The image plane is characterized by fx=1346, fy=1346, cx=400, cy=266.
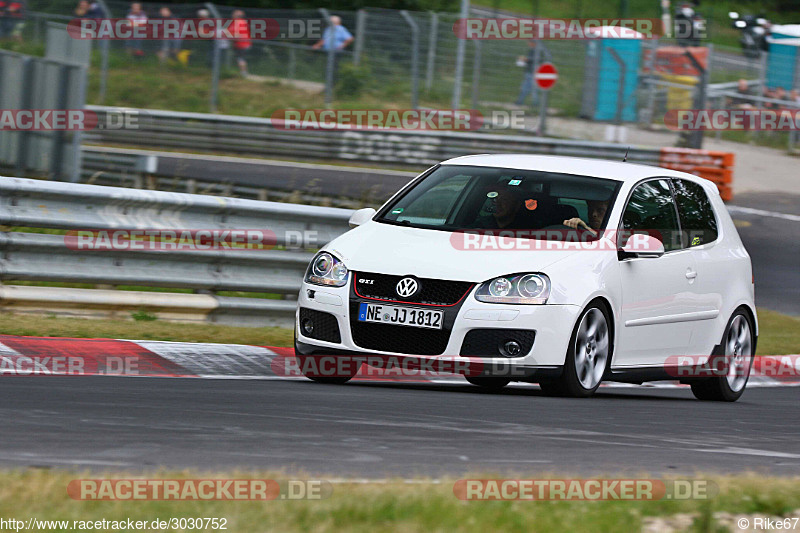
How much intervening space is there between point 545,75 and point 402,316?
20176 millimetres

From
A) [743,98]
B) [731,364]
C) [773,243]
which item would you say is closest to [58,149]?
[731,364]

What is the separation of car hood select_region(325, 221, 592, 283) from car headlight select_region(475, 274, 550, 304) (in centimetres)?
4

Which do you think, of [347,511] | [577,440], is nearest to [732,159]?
[577,440]

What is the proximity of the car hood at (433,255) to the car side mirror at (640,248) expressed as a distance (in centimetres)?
43

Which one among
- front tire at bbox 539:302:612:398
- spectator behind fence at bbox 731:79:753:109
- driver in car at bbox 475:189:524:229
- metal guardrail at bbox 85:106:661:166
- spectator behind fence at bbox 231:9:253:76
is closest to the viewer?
A: front tire at bbox 539:302:612:398

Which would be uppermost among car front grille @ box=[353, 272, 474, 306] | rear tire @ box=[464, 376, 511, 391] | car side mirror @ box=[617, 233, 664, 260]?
car side mirror @ box=[617, 233, 664, 260]

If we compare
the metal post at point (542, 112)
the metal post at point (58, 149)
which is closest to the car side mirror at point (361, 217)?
the metal post at point (58, 149)

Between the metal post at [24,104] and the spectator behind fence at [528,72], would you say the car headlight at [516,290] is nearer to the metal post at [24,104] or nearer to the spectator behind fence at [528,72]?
the metal post at [24,104]

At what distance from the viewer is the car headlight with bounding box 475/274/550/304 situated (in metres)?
7.62

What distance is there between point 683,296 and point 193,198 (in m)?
3.75

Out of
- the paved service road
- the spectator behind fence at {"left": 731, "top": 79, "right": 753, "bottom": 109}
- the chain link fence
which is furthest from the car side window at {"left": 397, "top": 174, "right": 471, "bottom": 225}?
the spectator behind fence at {"left": 731, "top": 79, "right": 753, "bottom": 109}

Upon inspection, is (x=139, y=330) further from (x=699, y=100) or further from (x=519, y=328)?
(x=699, y=100)

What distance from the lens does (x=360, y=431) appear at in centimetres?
596

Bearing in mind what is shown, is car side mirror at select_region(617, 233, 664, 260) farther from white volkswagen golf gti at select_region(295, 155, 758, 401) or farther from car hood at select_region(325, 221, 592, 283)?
car hood at select_region(325, 221, 592, 283)
